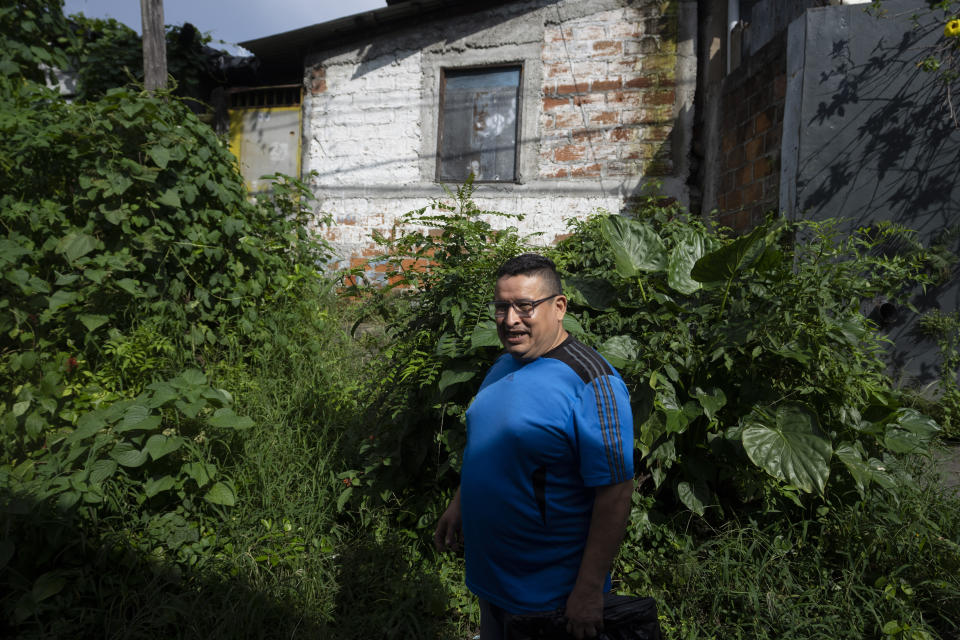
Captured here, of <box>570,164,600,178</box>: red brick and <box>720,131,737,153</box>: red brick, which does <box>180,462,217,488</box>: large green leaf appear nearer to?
<box>570,164,600,178</box>: red brick

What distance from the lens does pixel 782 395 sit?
224 cm

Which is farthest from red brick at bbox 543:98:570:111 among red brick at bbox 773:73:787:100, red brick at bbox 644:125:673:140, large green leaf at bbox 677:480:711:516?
large green leaf at bbox 677:480:711:516

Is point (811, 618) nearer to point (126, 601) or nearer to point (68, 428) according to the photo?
point (126, 601)

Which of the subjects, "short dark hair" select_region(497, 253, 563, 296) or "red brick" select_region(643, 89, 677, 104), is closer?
"short dark hair" select_region(497, 253, 563, 296)

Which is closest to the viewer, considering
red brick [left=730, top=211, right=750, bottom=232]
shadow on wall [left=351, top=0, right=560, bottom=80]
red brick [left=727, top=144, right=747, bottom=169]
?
red brick [left=730, top=211, right=750, bottom=232]

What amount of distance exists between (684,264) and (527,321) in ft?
4.29

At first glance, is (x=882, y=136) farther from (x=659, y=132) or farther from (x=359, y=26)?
(x=359, y=26)

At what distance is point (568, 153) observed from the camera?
548cm

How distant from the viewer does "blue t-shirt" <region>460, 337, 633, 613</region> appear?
1.33 m

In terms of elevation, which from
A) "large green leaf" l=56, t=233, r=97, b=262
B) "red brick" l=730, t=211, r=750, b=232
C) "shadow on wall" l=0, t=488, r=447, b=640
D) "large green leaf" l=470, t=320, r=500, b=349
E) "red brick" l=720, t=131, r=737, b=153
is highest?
"red brick" l=720, t=131, r=737, b=153

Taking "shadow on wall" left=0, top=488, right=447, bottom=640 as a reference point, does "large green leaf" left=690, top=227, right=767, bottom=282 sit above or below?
above

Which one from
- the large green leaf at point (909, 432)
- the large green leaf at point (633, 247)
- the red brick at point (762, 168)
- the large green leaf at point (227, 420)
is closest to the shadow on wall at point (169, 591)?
the large green leaf at point (227, 420)

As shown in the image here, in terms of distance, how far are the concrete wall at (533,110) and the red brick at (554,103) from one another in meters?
0.01

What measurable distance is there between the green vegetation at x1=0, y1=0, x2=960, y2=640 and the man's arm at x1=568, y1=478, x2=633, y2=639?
34.7 inches
